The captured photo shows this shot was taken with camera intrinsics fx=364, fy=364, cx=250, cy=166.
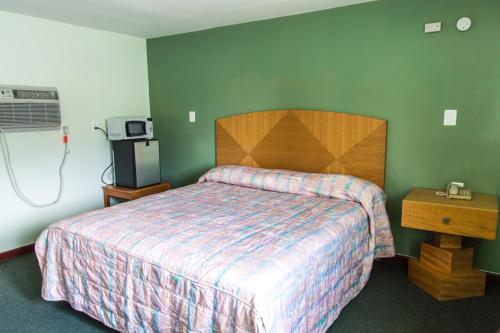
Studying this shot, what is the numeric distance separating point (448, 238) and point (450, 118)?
33.9 inches

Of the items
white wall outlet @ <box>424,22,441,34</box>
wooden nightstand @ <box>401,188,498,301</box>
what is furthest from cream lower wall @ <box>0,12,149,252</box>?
wooden nightstand @ <box>401,188,498,301</box>

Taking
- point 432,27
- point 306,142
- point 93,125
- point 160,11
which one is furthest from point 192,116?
point 432,27

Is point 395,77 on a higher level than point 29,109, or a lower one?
higher

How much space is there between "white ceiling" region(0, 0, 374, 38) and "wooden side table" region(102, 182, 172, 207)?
5.19 ft

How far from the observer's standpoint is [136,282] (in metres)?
1.81

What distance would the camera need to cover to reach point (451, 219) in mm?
2281

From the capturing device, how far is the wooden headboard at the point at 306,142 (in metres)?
2.94

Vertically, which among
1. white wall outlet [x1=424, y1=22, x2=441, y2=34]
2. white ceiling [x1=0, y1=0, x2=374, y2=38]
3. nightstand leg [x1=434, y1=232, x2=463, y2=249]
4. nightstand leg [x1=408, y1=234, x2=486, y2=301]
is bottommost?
nightstand leg [x1=408, y1=234, x2=486, y2=301]

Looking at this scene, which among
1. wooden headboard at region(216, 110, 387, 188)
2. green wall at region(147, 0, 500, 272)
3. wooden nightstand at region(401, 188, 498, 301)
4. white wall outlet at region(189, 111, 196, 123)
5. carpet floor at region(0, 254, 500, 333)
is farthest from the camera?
white wall outlet at region(189, 111, 196, 123)

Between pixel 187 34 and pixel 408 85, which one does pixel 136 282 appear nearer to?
pixel 408 85

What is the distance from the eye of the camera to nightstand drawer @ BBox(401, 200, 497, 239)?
7.14 feet

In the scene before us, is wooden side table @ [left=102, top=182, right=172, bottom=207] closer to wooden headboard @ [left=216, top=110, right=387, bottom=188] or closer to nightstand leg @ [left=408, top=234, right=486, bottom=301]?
wooden headboard @ [left=216, top=110, right=387, bottom=188]

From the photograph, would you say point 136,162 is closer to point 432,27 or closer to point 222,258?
point 222,258

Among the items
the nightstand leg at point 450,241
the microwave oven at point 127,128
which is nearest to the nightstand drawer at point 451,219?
the nightstand leg at point 450,241
